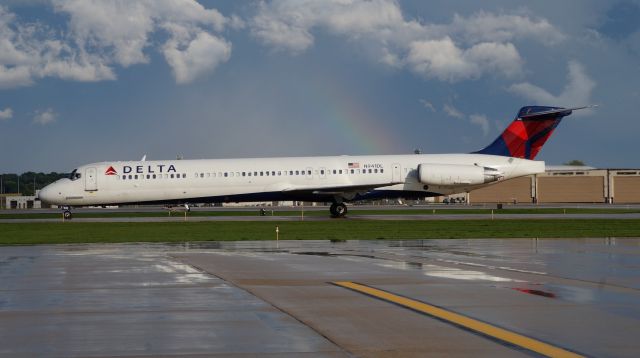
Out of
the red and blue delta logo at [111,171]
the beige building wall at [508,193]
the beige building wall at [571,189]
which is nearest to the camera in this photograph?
the red and blue delta logo at [111,171]

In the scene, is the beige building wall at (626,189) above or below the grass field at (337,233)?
above

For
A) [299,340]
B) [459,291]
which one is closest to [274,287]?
[459,291]

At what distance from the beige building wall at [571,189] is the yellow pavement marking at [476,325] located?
106 meters

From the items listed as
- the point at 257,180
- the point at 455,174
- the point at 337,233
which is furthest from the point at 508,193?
the point at 337,233

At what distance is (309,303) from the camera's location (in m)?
12.4

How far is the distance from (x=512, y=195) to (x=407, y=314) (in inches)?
4287

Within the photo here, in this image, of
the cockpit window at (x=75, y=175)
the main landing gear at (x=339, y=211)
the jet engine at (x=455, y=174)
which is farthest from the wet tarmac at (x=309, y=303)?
the cockpit window at (x=75, y=175)

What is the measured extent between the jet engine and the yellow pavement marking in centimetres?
3893

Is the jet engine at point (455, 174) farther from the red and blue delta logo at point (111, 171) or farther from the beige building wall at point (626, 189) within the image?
the beige building wall at point (626, 189)

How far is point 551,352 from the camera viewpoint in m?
8.50

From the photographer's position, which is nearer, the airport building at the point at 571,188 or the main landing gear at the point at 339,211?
the main landing gear at the point at 339,211

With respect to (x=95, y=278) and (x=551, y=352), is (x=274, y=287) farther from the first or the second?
(x=551, y=352)

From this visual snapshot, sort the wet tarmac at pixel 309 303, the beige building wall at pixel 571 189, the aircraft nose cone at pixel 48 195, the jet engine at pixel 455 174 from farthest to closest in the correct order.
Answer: the beige building wall at pixel 571 189 < the aircraft nose cone at pixel 48 195 < the jet engine at pixel 455 174 < the wet tarmac at pixel 309 303

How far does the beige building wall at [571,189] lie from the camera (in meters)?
113
